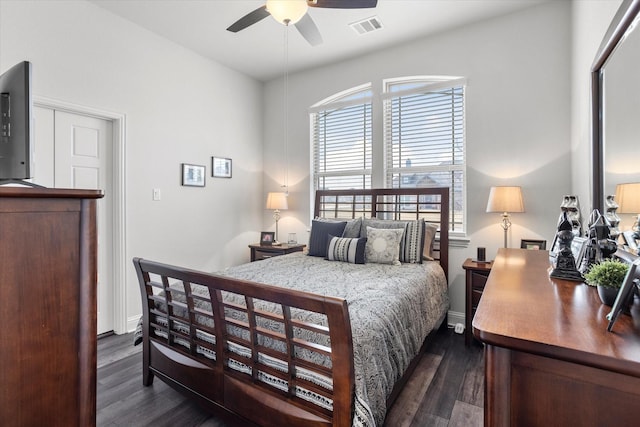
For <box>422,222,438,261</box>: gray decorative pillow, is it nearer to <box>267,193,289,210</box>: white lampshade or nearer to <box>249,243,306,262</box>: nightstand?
<box>249,243,306,262</box>: nightstand

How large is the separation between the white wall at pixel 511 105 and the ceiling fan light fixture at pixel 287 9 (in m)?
1.86

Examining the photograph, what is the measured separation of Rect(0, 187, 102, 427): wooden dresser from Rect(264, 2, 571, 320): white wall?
10.5 feet

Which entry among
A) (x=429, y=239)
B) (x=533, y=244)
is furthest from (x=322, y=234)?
(x=533, y=244)

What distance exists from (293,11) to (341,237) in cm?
Result: 197

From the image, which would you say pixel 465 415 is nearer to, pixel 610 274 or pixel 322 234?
pixel 610 274

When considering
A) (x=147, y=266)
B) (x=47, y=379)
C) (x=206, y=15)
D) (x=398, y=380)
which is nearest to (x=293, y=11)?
(x=206, y=15)

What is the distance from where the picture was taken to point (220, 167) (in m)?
4.09

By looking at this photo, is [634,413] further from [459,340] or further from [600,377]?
[459,340]

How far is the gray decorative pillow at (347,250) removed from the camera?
2.95 m

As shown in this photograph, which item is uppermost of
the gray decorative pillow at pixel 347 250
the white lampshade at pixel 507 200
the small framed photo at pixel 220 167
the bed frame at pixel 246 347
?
the small framed photo at pixel 220 167

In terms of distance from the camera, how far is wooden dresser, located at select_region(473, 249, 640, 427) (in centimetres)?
63

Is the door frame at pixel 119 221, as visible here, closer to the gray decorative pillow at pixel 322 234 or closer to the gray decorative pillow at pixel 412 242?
the gray decorative pillow at pixel 322 234

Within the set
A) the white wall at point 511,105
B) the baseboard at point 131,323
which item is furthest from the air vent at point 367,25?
the baseboard at point 131,323

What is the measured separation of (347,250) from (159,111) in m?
2.46
